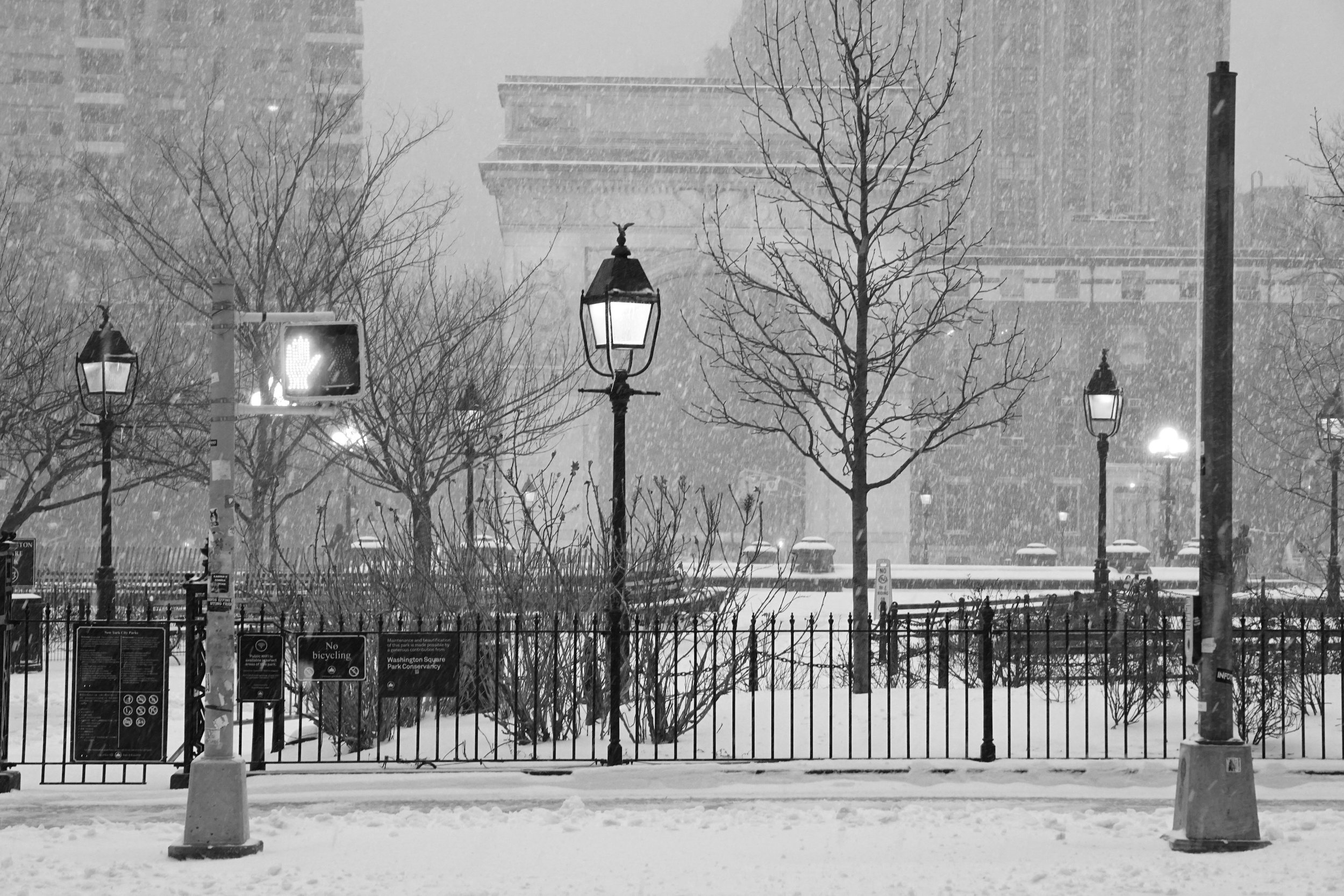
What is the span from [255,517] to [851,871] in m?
15.2

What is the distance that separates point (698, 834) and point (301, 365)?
11.8 feet

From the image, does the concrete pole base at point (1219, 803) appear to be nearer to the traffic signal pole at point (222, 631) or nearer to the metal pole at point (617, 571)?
the metal pole at point (617, 571)

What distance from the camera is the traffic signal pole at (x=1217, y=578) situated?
27.1 feet

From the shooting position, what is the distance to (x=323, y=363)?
8680 millimetres

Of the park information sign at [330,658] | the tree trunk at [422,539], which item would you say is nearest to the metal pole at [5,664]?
the park information sign at [330,658]

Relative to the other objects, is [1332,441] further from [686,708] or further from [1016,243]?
[1016,243]

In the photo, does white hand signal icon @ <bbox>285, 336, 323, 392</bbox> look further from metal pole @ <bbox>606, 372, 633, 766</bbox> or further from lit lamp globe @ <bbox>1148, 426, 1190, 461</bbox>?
lit lamp globe @ <bbox>1148, 426, 1190, 461</bbox>

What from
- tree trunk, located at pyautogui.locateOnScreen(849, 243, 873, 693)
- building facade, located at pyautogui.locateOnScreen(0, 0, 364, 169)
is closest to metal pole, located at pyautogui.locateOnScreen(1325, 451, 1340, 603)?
tree trunk, located at pyautogui.locateOnScreen(849, 243, 873, 693)

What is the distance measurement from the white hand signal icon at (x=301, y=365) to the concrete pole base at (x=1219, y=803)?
5.39 meters

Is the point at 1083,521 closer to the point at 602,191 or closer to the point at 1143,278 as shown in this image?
the point at 1143,278

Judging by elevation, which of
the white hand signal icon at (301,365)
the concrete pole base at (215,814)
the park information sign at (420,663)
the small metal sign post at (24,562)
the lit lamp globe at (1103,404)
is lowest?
the concrete pole base at (215,814)

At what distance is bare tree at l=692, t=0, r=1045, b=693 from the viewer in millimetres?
14797

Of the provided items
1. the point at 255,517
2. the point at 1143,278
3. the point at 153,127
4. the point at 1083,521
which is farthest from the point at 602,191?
the point at 1143,278

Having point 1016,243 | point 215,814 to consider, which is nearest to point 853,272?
point 215,814
